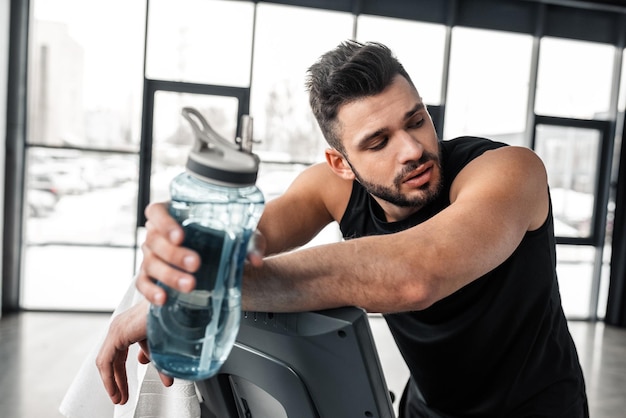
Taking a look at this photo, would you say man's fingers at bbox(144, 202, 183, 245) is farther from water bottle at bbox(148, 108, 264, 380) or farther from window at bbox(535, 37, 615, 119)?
window at bbox(535, 37, 615, 119)

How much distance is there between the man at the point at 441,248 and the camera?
83 cm

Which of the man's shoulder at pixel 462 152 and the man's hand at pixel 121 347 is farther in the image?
the man's shoulder at pixel 462 152

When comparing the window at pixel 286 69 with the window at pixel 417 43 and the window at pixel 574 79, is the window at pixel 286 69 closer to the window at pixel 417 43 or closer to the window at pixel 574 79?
the window at pixel 417 43

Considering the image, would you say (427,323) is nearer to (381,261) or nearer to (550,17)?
(381,261)

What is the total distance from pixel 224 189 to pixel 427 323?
77 centimetres

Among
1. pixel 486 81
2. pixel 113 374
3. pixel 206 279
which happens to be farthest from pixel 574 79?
pixel 206 279

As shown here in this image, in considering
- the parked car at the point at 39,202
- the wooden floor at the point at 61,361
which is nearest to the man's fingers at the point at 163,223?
the wooden floor at the point at 61,361

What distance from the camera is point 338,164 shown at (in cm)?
146

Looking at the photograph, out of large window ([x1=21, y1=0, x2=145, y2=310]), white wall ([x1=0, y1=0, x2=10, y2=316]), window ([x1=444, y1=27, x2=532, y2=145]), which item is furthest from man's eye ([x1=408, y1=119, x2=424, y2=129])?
window ([x1=444, y1=27, x2=532, y2=145])

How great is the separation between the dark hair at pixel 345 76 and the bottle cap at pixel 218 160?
69 centimetres

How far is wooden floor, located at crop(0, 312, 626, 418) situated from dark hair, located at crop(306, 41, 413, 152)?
2413 mm

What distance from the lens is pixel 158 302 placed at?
1.97 ft

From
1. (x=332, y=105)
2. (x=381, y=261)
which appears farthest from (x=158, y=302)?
(x=332, y=105)

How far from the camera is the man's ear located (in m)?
1.42
